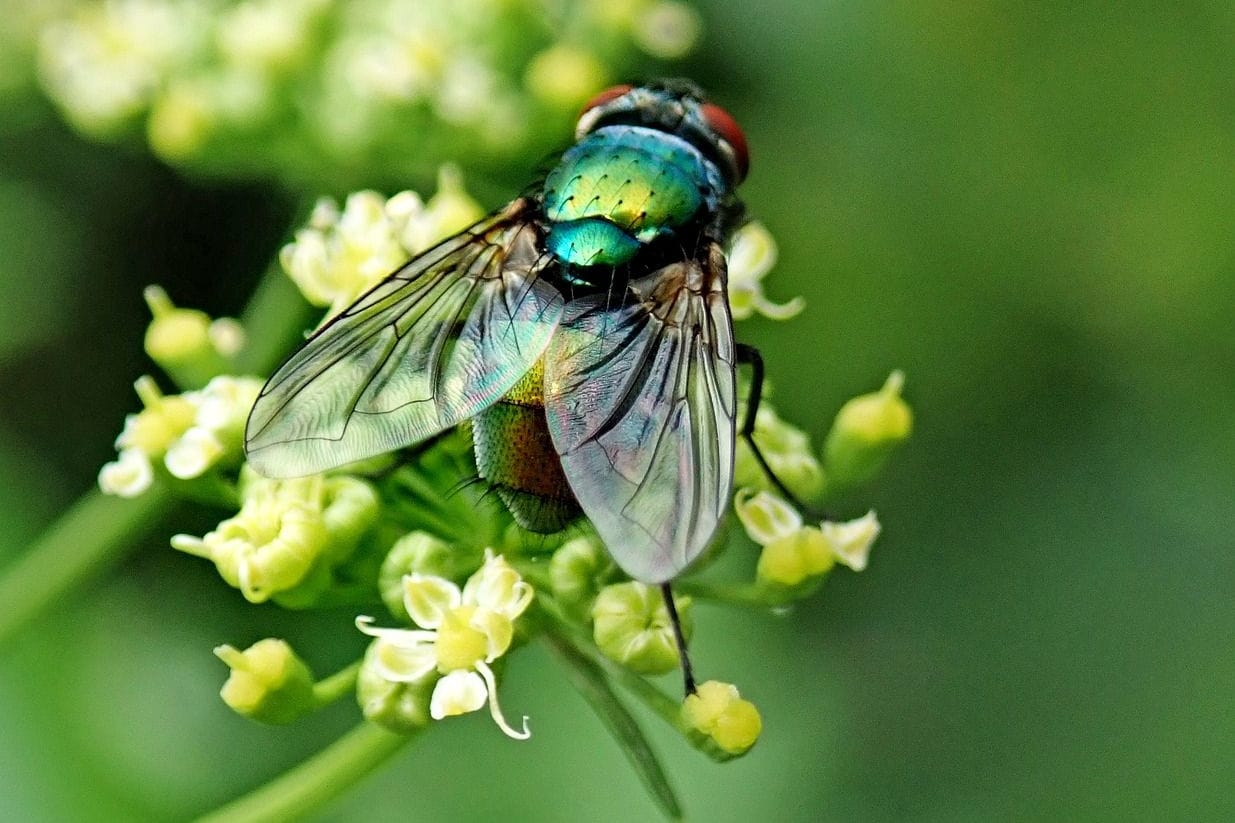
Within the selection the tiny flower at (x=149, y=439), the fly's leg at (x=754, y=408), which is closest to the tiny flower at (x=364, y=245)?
the tiny flower at (x=149, y=439)

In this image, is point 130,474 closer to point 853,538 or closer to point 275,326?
point 275,326

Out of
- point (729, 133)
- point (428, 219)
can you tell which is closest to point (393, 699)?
point (428, 219)

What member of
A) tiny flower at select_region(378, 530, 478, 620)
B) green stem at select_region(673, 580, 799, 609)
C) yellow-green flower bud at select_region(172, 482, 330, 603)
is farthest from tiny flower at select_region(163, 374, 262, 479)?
green stem at select_region(673, 580, 799, 609)

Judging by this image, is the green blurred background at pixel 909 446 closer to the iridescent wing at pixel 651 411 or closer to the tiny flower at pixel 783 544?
the tiny flower at pixel 783 544

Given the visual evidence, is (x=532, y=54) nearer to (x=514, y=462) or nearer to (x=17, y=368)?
(x=17, y=368)

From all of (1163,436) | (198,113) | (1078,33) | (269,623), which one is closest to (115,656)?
(269,623)

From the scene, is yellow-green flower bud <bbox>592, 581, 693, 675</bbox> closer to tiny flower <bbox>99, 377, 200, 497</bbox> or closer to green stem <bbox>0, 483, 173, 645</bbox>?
tiny flower <bbox>99, 377, 200, 497</bbox>
